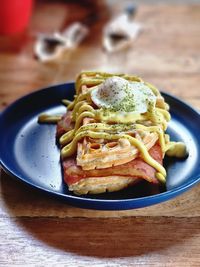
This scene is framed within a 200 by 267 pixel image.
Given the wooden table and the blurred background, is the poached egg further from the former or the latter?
the blurred background

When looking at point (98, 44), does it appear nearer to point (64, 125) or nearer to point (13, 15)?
point (13, 15)

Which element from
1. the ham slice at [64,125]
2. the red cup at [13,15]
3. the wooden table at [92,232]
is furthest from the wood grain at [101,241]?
the red cup at [13,15]

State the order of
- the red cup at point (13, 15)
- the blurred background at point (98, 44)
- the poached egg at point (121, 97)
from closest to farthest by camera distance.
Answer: the poached egg at point (121, 97) → the blurred background at point (98, 44) → the red cup at point (13, 15)

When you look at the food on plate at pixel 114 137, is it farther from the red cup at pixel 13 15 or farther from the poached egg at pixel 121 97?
the red cup at pixel 13 15

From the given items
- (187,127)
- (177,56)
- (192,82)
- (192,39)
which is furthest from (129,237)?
(192,39)

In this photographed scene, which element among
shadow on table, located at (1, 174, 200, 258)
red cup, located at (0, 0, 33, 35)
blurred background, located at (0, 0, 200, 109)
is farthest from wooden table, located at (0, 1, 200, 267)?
red cup, located at (0, 0, 33, 35)

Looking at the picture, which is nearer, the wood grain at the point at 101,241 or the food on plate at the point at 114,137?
the wood grain at the point at 101,241

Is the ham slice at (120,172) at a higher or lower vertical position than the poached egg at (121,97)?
lower

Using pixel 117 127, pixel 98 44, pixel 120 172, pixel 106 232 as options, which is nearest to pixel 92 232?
pixel 106 232
